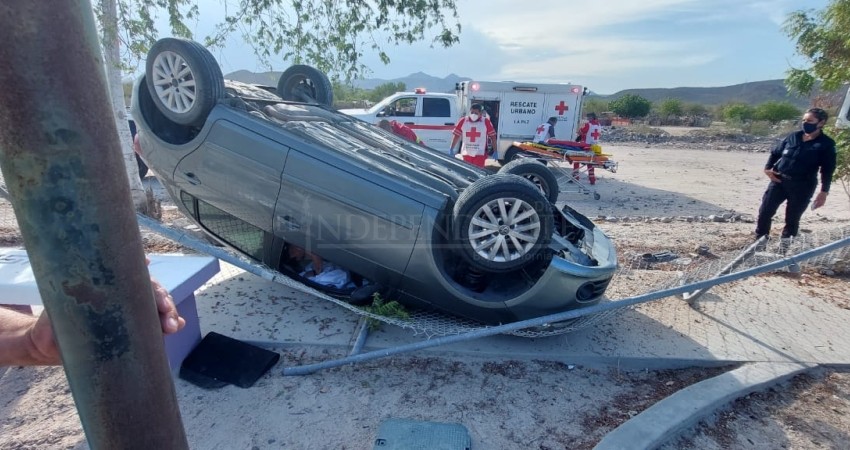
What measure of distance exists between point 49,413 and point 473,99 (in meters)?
11.9

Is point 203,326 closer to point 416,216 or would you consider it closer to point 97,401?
point 416,216

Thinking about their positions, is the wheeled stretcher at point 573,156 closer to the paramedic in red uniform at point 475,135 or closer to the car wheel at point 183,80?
the paramedic in red uniform at point 475,135

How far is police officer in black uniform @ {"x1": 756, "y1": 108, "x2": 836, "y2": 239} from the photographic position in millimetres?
4719

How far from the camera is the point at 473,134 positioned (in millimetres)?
9250

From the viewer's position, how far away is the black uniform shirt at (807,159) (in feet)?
15.4

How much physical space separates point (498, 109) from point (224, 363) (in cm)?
1128

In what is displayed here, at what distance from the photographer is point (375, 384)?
2.96m

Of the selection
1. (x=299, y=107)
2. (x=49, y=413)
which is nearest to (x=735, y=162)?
(x=299, y=107)

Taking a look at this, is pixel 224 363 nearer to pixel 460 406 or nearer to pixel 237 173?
pixel 237 173

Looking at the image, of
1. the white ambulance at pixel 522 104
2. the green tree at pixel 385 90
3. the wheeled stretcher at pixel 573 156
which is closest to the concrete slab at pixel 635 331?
the wheeled stretcher at pixel 573 156

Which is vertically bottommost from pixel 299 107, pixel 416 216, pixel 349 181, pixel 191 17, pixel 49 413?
pixel 49 413

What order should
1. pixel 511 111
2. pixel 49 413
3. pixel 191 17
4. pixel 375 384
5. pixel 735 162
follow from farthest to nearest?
1. pixel 735 162
2. pixel 511 111
3. pixel 191 17
4. pixel 375 384
5. pixel 49 413

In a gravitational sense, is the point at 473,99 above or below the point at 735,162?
above

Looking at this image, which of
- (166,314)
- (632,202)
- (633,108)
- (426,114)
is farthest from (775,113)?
(166,314)
